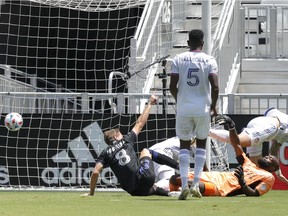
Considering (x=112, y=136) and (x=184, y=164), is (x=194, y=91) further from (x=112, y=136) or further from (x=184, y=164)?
(x=112, y=136)

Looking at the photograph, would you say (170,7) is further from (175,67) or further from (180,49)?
(175,67)

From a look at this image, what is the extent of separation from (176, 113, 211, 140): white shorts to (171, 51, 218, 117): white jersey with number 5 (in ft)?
0.26

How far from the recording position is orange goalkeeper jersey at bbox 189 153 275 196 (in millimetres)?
13406

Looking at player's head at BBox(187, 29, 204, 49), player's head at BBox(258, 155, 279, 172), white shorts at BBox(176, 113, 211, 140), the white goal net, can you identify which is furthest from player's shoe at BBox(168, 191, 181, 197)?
the white goal net

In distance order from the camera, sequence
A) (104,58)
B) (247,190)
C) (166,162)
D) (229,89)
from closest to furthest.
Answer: (247,190)
(166,162)
(229,89)
(104,58)

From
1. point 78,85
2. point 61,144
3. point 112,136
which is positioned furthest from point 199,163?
point 78,85

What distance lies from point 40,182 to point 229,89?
470 cm

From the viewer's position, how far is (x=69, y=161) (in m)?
17.3

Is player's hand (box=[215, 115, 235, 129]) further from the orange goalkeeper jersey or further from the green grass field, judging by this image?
the green grass field

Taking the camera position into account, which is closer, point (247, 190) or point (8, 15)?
point (247, 190)

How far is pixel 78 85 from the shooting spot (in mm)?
25031

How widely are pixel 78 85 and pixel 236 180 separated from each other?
1190 cm

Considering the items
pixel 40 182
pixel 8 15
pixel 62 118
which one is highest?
pixel 8 15

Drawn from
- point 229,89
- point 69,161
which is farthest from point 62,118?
point 229,89
